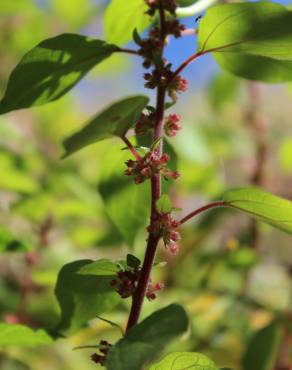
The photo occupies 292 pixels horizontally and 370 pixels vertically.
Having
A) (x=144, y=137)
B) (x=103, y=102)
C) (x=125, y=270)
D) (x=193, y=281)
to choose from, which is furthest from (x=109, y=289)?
(x=103, y=102)

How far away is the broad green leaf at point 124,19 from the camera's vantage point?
0.69 metres

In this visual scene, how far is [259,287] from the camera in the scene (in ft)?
5.91

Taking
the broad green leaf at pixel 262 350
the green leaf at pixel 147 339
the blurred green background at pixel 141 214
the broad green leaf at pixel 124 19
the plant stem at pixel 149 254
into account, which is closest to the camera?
the green leaf at pixel 147 339

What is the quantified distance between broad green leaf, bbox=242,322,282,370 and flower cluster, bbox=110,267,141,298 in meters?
0.49

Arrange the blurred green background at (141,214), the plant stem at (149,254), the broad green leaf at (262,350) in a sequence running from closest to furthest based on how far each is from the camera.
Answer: the plant stem at (149,254)
the broad green leaf at (262,350)
the blurred green background at (141,214)

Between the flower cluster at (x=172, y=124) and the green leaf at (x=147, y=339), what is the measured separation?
7.4 inches

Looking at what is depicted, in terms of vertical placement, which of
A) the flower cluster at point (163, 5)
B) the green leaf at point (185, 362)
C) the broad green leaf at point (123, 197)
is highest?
the flower cluster at point (163, 5)

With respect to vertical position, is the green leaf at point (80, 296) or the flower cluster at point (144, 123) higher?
the flower cluster at point (144, 123)

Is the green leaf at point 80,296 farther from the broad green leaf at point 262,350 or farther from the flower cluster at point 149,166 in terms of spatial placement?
the broad green leaf at point 262,350

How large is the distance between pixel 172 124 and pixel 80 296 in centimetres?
20

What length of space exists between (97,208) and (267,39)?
0.83 metres

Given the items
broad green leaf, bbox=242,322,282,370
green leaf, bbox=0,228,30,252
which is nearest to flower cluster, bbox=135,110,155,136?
green leaf, bbox=0,228,30,252

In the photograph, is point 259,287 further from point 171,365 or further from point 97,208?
point 171,365

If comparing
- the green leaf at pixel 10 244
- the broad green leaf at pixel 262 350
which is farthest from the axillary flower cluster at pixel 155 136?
the broad green leaf at pixel 262 350
